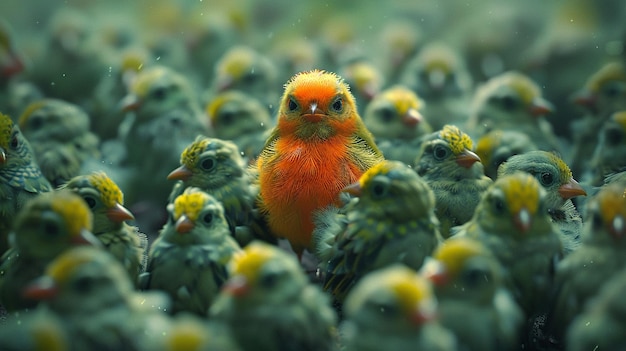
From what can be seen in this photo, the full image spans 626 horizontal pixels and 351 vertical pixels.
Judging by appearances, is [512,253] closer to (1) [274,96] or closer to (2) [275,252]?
(2) [275,252]

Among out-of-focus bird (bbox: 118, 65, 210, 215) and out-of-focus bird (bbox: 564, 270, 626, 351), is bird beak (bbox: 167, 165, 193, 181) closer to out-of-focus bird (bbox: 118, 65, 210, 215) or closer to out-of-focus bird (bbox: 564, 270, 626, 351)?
out-of-focus bird (bbox: 118, 65, 210, 215)

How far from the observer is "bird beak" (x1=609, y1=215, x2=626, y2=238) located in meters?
3.22

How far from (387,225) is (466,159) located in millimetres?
848

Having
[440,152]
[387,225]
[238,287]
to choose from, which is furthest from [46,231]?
[440,152]

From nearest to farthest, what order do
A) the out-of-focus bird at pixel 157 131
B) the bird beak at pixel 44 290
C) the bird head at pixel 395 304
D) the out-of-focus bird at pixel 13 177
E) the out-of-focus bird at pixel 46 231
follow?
the bird head at pixel 395 304 < the bird beak at pixel 44 290 < the out-of-focus bird at pixel 46 231 < the out-of-focus bird at pixel 13 177 < the out-of-focus bird at pixel 157 131

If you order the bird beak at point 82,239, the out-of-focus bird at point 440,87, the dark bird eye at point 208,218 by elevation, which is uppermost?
the bird beak at point 82,239

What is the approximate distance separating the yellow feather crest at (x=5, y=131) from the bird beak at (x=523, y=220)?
264 cm

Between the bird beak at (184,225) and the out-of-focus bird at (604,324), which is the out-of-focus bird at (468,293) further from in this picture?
the bird beak at (184,225)

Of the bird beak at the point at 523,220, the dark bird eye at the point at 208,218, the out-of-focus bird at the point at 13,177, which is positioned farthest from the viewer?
the out-of-focus bird at the point at 13,177

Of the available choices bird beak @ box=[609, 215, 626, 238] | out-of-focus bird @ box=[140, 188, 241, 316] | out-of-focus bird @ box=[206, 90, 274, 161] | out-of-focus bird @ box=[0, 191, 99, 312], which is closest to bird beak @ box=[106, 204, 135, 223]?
out-of-focus bird @ box=[140, 188, 241, 316]

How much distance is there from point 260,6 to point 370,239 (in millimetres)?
6534

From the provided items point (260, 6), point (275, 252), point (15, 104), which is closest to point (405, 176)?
point (275, 252)

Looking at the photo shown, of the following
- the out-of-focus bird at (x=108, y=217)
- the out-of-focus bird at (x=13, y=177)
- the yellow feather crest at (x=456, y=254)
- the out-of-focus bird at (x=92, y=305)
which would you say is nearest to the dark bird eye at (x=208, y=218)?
the out-of-focus bird at (x=108, y=217)

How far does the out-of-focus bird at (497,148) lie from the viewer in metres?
4.73
